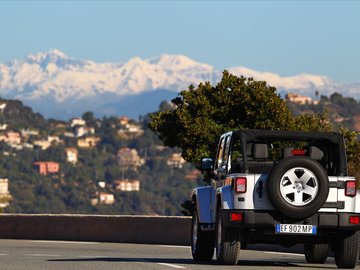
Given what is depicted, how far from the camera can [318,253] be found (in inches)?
858

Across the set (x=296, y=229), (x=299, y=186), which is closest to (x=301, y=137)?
(x=299, y=186)

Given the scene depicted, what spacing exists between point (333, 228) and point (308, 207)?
0.63 meters

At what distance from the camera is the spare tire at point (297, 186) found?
18.5 metres

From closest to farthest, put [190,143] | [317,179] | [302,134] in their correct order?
1. [317,179]
2. [302,134]
3. [190,143]

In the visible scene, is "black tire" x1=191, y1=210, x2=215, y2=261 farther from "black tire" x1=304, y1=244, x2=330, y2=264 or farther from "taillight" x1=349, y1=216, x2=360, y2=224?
"taillight" x1=349, y1=216, x2=360, y2=224

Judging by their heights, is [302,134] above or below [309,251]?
above

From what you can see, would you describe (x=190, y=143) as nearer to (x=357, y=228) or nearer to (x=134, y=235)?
(x=134, y=235)

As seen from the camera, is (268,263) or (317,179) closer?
(317,179)

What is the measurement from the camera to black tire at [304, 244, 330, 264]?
71.1ft

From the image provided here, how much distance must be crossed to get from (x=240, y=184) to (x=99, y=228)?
54.4ft

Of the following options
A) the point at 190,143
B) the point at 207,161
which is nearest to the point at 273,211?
the point at 207,161

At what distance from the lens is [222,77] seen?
49.1 meters

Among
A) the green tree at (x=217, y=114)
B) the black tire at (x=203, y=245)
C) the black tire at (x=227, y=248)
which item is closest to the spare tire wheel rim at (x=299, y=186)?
the black tire at (x=227, y=248)

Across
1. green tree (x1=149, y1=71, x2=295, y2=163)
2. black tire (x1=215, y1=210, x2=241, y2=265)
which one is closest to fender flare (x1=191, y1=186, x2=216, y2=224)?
black tire (x1=215, y1=210, x2=241, y2=265)
